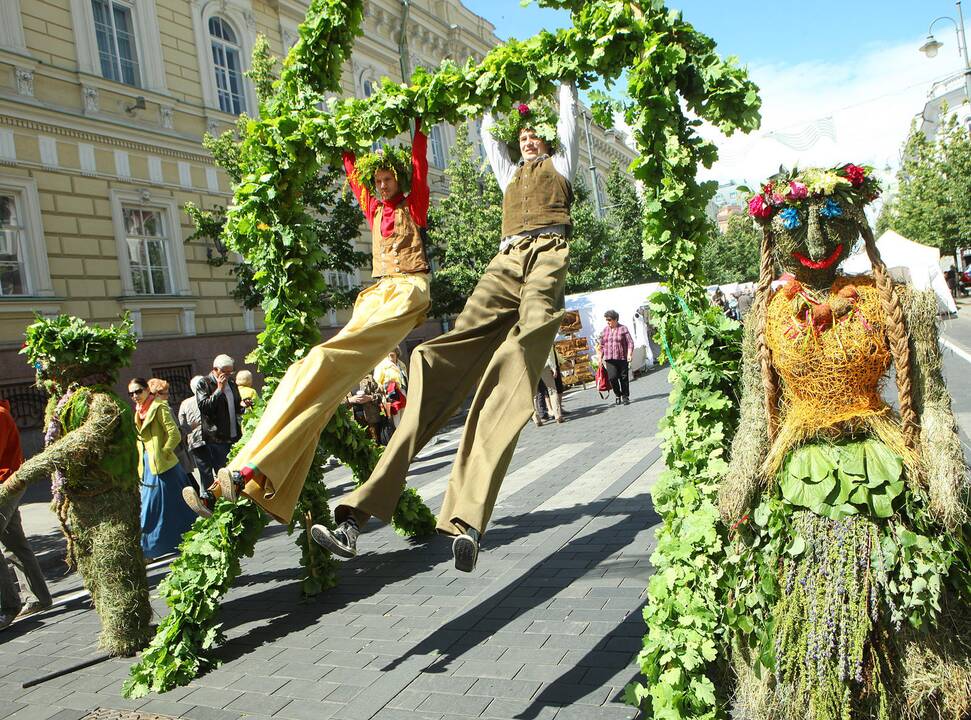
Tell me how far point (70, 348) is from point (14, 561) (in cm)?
265

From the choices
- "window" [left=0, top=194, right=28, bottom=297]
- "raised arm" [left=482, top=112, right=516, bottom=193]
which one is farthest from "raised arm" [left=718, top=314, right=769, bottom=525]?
"window" [left=0, top=194, right=28, bottom=297]

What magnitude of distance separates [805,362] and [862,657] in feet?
3.52

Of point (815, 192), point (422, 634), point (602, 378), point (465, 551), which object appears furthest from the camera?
point (602, 378)

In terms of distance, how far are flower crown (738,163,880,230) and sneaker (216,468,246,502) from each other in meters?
2.80

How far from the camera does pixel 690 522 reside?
3.44 meters

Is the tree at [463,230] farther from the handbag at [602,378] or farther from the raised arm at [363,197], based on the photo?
the raised arm at [363,197]

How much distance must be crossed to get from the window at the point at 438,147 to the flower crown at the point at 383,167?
21444 mm

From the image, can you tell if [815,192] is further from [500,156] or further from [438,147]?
[438,147]

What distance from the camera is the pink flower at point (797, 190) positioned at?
9.58 feet

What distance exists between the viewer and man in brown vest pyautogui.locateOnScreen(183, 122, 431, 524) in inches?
161

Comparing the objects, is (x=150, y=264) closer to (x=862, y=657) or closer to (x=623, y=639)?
(x=623, y=639)

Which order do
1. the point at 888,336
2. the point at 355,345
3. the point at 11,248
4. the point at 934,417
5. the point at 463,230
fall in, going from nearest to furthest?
1. the point at 934,417
2. the point at 888,336
3. the point at 355,345
4. the point at 11,248
5. the point at 463,230

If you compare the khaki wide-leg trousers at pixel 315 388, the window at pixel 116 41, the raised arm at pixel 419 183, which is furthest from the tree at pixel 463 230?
the khaki wide-leg trousers at pixel 315 388

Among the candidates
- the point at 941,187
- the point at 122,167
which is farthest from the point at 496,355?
the point at 941,187
